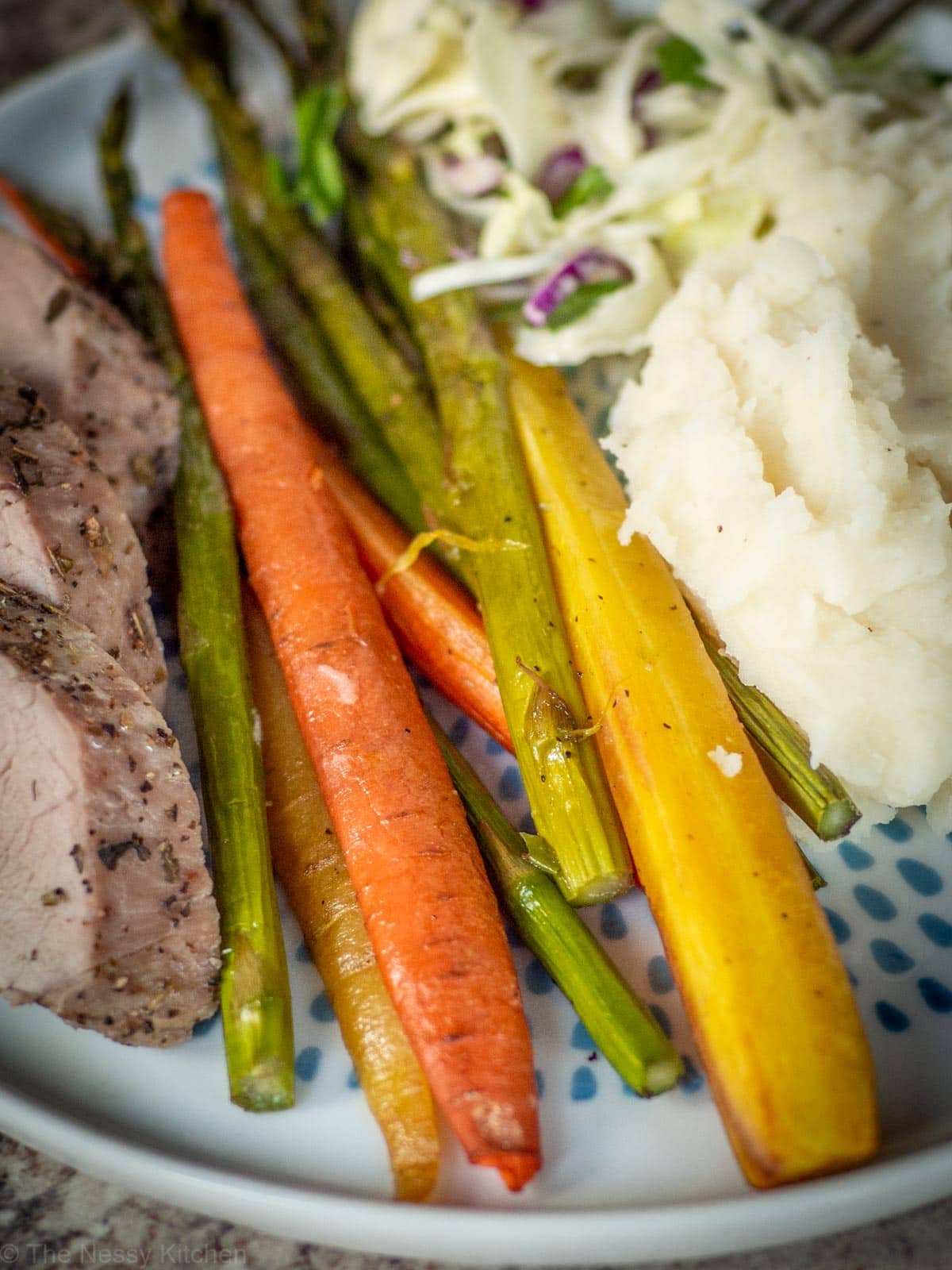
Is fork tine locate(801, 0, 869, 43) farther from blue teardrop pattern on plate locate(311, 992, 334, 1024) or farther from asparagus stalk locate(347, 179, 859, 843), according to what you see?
blue teardrop pattern on plate locate(311, 992, 334, 1024)

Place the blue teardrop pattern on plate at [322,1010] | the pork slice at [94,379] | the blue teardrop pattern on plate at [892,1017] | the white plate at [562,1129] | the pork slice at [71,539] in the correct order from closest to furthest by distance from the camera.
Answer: the white plate at [562,1129], the blue teardrop pattern on plate at [892,1017], the blue teardrop pattern on plate at [322,1010], the pork slice at [71,539], the pork slice at [94,379]

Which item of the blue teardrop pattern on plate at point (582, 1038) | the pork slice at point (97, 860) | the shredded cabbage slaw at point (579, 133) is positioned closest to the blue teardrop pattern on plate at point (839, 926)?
the blue teardrop pattern on plate at point (582, 1038)

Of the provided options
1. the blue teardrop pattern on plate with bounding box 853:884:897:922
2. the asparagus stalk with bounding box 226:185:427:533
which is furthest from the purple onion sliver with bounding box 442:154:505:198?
the blue teardrop pattern on plate with bounding box 853:884:897:922

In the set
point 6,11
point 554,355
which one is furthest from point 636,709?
point 6,11

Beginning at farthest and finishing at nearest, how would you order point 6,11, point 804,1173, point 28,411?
point 6,11 → point 28,411 → point 804,1173

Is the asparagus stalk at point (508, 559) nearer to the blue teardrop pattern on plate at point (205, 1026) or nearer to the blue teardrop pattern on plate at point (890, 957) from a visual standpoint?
the blue teardrop pattern on plate at point (890, 957)

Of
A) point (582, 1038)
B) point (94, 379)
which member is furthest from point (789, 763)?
point (94, 379)

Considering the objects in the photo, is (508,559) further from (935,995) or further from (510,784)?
(935,995)

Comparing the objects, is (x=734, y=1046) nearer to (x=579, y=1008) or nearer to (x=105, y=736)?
(x=579, y=1008)
